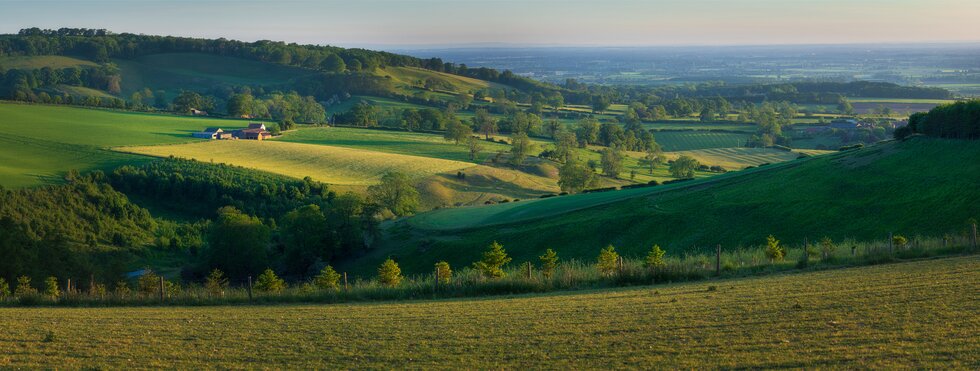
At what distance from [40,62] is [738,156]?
160 metres

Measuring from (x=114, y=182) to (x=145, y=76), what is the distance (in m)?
124

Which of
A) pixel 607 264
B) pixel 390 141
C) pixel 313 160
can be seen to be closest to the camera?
pixel 607 264

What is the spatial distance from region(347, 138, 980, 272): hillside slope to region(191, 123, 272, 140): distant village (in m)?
66.9

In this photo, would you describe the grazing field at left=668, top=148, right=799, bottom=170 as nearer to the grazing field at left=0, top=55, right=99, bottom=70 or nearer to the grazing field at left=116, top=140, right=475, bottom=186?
the grazing field at left=116, top=140, right=475, bottom=186

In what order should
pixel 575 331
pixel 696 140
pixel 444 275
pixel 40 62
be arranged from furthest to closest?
1. pixel 40 62
2. pixel 696 140
3. pixel 444 275
4. pixel 575 331

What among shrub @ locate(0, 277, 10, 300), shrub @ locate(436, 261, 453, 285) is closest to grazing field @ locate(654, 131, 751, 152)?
shrub @ locate(436, 261, 453, 285)

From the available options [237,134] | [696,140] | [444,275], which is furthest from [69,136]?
[696,140]

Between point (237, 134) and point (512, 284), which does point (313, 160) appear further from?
point (512, 284)

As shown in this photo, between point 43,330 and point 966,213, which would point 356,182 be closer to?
point 966,213

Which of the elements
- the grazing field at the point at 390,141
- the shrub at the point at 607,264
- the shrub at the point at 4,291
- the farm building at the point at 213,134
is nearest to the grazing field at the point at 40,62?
the farm building at the point at 213,134

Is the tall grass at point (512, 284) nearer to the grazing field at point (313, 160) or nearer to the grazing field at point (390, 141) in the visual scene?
the grazing field at point (313, 160)

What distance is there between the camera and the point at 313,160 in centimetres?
10012

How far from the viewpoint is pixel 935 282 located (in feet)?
70.9

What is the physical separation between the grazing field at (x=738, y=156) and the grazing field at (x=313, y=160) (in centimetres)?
4024
